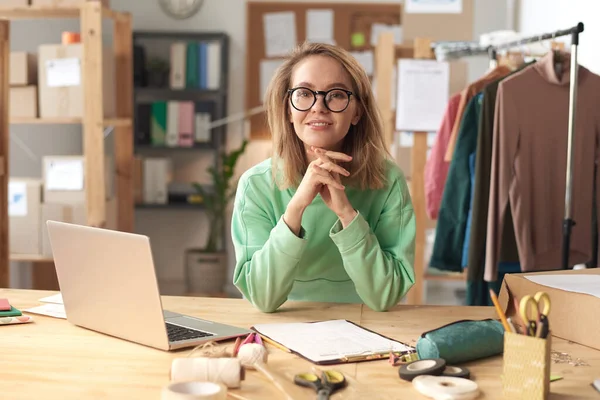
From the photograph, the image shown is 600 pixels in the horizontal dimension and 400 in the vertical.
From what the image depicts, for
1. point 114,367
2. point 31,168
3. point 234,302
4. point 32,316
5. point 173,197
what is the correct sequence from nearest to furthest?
point 114,367, point 32,316, point 234,302, point 31,168, point 173,197

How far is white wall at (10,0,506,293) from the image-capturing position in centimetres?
529

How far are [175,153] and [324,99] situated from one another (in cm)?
404

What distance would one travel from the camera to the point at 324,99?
186 centimetres

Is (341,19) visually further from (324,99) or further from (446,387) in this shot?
(446,387)

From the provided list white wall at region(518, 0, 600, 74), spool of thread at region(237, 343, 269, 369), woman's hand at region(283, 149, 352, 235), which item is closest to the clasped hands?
woman's hand at region(283, 149, 352, 235)

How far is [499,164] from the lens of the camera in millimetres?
2979

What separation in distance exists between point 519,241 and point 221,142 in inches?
124

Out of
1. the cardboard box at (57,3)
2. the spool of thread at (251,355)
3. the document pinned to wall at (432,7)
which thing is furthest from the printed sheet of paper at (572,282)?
the document pinned to wall at (432,7)

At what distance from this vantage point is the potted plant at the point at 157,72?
5.55 meters

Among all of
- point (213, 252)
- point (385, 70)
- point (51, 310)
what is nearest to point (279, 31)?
point (213, 252)

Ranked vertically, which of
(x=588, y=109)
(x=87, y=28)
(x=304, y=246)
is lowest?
(x=304, y=246)

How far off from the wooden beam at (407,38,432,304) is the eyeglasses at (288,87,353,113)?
2.02 metres

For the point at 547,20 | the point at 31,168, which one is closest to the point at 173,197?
the point at 31,168

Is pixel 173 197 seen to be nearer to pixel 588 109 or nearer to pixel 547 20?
pixel 547 20
